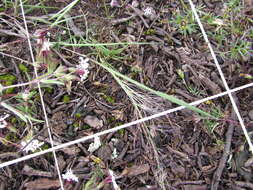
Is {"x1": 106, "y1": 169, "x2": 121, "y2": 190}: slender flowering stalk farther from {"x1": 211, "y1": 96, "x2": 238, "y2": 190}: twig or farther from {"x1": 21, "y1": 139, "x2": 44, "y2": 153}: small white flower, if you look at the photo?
{"x1": 211, "y1": 96, "x2": 238, "y2": 190}: twig

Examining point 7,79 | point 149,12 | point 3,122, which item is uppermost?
point 149,12

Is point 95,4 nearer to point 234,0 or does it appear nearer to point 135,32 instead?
point 135,32

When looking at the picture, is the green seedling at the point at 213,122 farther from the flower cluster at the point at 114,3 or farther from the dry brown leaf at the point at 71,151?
the flower cluster at the point at 114,3

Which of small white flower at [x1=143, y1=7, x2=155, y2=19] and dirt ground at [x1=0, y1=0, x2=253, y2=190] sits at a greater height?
small white flower at [x1=143, y1=7, x2=155, y2=19]

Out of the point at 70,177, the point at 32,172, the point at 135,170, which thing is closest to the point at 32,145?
the point at 32,172

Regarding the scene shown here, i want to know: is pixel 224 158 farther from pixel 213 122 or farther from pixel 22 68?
pixel 22 68

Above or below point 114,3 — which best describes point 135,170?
below

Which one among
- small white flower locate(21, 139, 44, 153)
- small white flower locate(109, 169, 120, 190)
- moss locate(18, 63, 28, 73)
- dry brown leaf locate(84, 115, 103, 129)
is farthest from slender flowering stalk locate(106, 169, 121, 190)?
moss locate(18, 63, 28, 73)

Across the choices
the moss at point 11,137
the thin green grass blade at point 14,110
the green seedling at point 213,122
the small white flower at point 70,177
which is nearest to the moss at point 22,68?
the thin green grass blade at point 14,110
